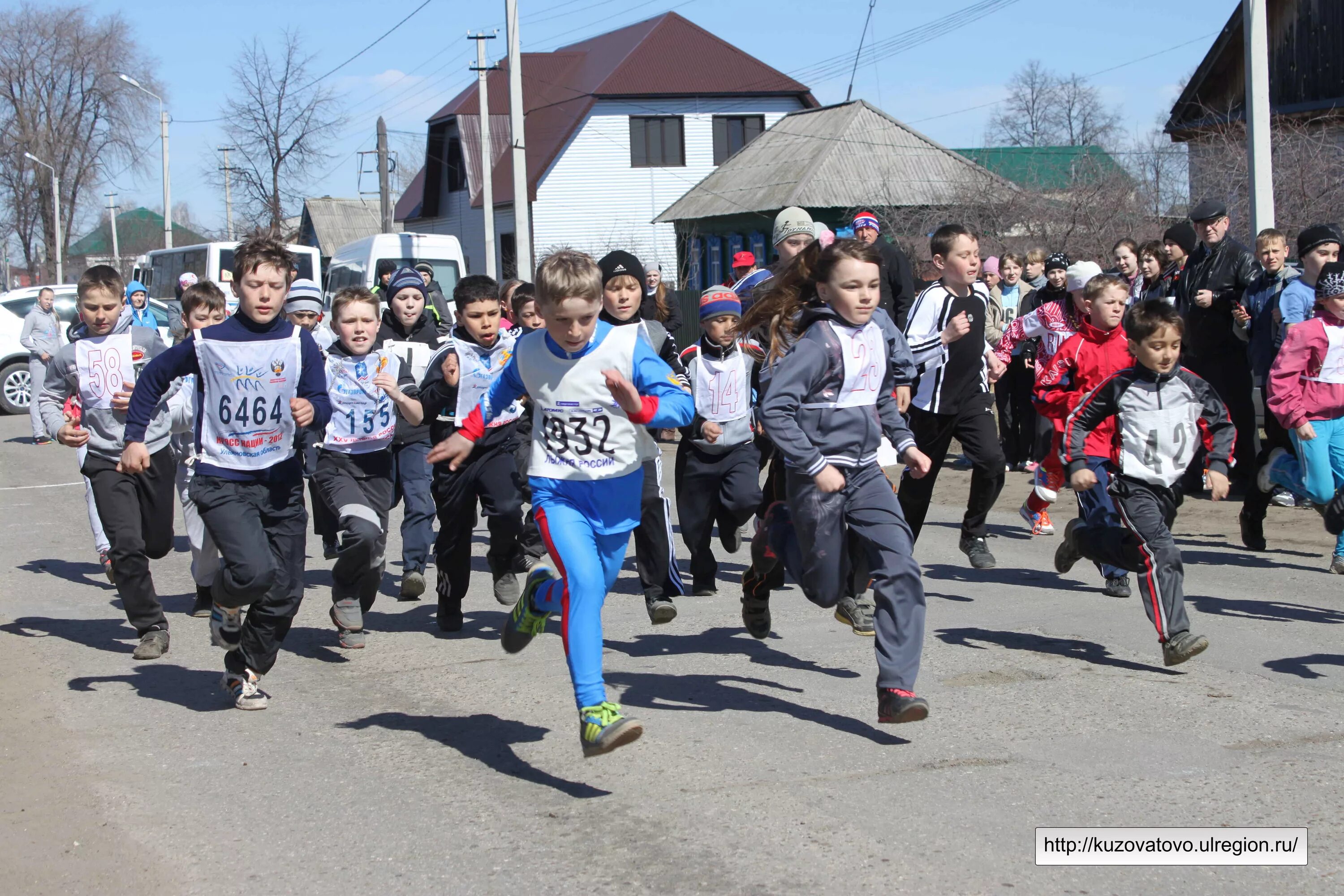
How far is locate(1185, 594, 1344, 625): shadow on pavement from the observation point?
727 cm

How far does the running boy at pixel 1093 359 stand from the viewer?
27.6ft

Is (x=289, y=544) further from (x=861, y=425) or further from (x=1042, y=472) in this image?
(x=1042, y=472)

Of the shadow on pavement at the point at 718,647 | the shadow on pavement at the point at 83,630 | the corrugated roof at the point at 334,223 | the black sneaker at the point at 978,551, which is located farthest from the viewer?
the corrugated roof at the point at 334,223

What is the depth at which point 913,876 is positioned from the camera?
13.0 feet

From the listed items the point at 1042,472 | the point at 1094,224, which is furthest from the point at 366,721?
the point at 1094,224

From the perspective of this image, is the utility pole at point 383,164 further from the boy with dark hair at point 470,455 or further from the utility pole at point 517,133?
the boy with dark hair at point 470,455

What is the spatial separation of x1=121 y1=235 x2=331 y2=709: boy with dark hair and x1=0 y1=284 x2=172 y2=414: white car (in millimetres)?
19645

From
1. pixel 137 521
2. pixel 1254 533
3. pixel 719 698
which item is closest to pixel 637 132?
pixel 1254 533

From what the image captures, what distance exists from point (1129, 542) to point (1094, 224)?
17.1 m

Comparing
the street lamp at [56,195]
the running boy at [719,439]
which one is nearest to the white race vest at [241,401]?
the running boy at [719,439]

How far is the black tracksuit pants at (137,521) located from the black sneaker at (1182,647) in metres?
4.76

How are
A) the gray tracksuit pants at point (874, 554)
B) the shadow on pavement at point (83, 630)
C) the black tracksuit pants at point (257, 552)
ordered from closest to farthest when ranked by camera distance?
1. the gray tracksuit pants at point (874, 554)
2. the black tracksuit pants at point (257, 552)
3. the shadow on pavement at point (83, 630)

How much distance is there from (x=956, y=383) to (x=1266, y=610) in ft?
6.79

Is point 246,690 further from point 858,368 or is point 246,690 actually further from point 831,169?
→ point 831,169
